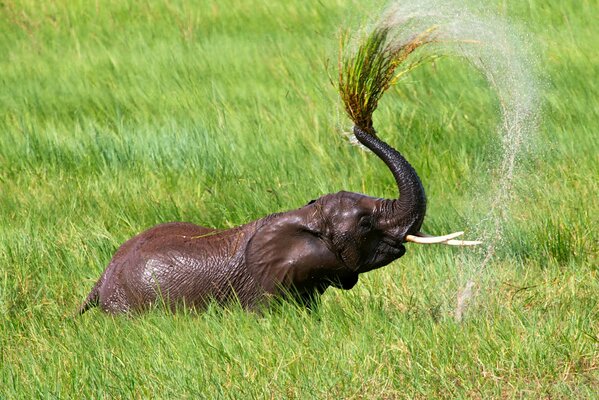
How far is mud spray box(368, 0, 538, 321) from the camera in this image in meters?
4.88

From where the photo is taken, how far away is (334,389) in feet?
13.5

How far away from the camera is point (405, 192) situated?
4.62 meters

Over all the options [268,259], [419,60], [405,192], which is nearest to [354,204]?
[405,192]

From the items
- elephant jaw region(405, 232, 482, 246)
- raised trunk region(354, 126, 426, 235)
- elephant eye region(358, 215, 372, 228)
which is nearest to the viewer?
elephant jaw region(405, 232, 482, 246)

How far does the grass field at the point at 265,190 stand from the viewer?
4.27 m

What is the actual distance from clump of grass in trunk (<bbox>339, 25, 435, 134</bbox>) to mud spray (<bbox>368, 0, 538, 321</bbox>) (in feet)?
0.18

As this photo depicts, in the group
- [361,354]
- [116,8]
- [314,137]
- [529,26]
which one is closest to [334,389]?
[361,354]

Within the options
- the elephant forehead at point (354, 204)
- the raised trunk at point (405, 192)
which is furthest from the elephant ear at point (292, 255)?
the raised trunk at point (405, 192)

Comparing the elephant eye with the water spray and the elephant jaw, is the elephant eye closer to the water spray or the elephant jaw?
the elephant jaw

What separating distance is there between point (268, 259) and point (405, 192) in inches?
25.6

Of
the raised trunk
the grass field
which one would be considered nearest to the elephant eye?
the raised trunk

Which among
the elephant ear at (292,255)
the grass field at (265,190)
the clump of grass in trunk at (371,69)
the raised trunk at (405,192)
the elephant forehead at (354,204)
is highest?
the clump of grass in trunk at (371,69)

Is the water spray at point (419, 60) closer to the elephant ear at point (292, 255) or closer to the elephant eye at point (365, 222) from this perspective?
the elephant eye at point (365, 222)

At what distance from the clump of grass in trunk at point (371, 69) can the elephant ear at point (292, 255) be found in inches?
19.3
